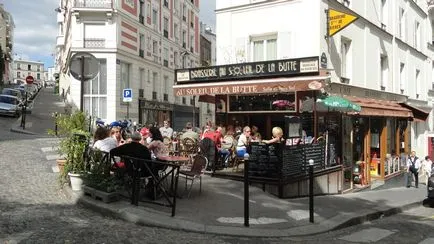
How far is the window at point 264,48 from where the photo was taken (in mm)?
16344

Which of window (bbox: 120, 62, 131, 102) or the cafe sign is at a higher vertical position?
window (bbox: 120, 62, 131, 102)

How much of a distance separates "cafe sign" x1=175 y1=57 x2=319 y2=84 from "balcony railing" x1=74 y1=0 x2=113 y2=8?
19077 mm

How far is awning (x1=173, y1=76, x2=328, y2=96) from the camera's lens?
40.5 ft

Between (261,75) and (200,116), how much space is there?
35.9 meters

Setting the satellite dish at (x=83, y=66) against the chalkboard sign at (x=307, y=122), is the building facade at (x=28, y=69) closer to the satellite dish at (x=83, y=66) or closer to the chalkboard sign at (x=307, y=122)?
the chalkboard sign at (x=307, y=122)

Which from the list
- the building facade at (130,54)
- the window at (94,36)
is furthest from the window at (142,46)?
the window at (94,36)

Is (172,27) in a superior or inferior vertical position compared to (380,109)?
superior

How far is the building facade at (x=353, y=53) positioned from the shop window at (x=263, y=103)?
49cm

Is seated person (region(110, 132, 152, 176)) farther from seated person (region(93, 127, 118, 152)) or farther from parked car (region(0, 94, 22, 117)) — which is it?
parked car (region(0, 94, 22, 117))

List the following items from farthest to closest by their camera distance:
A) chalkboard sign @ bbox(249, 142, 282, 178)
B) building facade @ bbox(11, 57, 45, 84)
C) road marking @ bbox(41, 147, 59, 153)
Result: 1. building facade @ bbox(11, 57, 45, 84)
2. road marking @ bbox(41, 147, 59, 153)
3. chalkboard sign @ bbox(249, 142, 282, 178)

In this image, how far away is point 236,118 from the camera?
52.8 ft

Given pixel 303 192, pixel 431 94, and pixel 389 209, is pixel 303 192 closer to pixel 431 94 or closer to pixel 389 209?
pixel 389 209

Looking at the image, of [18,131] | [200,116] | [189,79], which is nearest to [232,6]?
[189,79]

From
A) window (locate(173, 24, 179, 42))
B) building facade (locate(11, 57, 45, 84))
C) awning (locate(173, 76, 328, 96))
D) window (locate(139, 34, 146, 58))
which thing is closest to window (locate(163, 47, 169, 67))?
window (locate(173, 24, 179, 42))
